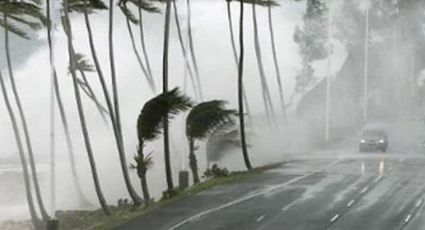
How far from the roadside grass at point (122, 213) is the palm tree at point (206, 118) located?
2226 millimetres

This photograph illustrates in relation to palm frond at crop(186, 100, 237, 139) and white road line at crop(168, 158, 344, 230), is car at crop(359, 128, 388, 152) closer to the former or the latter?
white road line at crop(168, 158, 344, 230)

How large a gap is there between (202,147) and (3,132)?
1603 inches

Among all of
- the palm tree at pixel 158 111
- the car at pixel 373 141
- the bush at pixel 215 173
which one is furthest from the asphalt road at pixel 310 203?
the car at pixel 373 141

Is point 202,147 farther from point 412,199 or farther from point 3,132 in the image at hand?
point 3,132

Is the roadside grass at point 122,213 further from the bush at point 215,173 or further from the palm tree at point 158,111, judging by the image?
the palm tree at point 158,111

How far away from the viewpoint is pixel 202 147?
64750mm

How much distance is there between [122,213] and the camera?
3136 cm

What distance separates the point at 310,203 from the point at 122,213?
6.89 m

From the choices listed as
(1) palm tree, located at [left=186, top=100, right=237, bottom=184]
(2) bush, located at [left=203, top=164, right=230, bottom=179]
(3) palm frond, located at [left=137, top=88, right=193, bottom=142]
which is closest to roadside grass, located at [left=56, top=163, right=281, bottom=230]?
(2) bush, located at [left=203, top=164, right=230, bottom=179]

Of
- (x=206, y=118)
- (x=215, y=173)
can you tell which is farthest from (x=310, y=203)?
(x=215, y=173)

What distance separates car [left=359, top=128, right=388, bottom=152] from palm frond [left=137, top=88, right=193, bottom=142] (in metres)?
26.8

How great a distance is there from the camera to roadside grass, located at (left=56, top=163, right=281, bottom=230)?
2919 centimetres

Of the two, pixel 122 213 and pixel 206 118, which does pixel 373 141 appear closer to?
pixel 206 118

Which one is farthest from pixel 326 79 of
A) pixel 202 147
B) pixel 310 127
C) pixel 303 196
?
pixel 303 196
